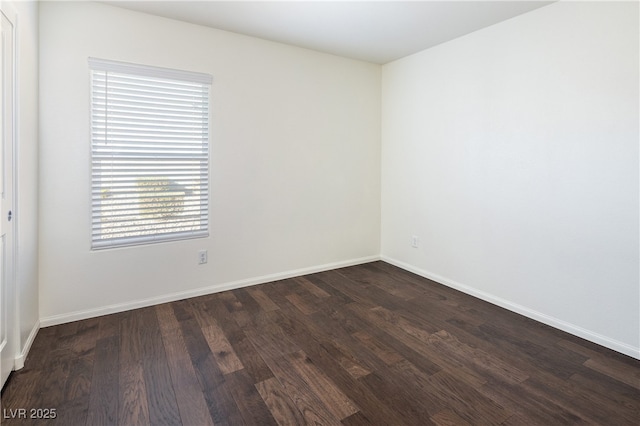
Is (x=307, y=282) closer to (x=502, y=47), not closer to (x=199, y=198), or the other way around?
(x=199, y=198)

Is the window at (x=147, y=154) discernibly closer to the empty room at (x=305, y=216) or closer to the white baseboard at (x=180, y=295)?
the empty room at (x=305, y=216)

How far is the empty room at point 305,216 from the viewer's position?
1.91 metres

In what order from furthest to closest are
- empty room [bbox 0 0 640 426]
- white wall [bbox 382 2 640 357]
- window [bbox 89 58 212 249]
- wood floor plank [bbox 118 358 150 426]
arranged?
window [bbox 89 58 212 249]
white wall [bbox 382 2 640 357]
empty room [bbox 0 0 640 426]
wood floor plank [bbox 118 358 150 426]

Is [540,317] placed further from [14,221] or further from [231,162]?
[14,221]

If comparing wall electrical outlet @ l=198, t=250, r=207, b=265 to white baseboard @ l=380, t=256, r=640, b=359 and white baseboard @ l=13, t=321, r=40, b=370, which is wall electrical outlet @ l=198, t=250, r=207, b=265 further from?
white baseboard @ l=380, t=256, r=640, b=359

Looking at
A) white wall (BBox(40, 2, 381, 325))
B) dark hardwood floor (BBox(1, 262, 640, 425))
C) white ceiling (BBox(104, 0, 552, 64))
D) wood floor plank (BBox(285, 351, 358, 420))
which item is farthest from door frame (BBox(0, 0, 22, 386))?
wood floor plank (BBox(285, 351, 358, 420))

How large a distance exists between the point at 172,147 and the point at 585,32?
340 centimetres

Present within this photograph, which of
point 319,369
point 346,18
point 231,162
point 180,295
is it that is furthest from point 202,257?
point 346,18

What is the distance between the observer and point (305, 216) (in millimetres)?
3850

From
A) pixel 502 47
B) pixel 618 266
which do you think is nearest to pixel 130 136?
pixel 502 47

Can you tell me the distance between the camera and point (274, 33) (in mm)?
3236

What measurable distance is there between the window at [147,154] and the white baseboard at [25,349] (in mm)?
694

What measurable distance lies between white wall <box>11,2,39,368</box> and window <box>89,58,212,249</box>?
367 mm

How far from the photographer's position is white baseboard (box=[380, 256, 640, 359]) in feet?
7.71
